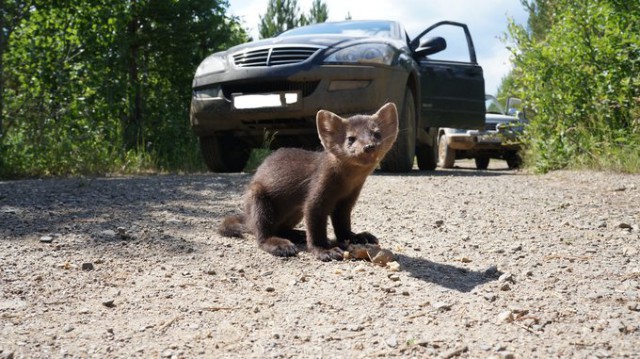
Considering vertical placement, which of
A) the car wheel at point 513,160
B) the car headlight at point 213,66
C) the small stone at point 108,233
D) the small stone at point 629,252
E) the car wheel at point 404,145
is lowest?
the car wheel at point 513,160

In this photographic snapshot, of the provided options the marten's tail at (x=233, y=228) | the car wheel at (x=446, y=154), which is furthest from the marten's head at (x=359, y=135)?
the car wheel at (x=446, y=154)

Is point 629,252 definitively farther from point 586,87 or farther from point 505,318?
point 586,87

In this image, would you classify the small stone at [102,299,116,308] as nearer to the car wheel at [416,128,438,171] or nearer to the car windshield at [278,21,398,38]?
the car windshield at [278,21,398,38]

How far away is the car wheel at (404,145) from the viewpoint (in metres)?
7.38

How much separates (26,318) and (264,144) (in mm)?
5360

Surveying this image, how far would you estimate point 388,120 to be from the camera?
3.82 metres

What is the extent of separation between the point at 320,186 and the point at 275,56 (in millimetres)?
3756

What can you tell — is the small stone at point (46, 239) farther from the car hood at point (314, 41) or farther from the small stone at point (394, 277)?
the car hood at point (314, 41)

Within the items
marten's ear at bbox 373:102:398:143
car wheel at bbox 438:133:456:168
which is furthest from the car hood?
car wheel at bbox 438:133:456:168

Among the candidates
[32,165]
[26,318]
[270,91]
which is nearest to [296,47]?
[270,91]

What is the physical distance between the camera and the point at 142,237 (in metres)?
3.91

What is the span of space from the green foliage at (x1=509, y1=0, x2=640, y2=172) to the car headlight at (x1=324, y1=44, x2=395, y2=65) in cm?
271

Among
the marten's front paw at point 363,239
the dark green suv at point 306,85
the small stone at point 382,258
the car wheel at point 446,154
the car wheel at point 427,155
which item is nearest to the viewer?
the small stone at point 382,258

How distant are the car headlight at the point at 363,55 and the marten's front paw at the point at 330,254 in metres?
3.72
